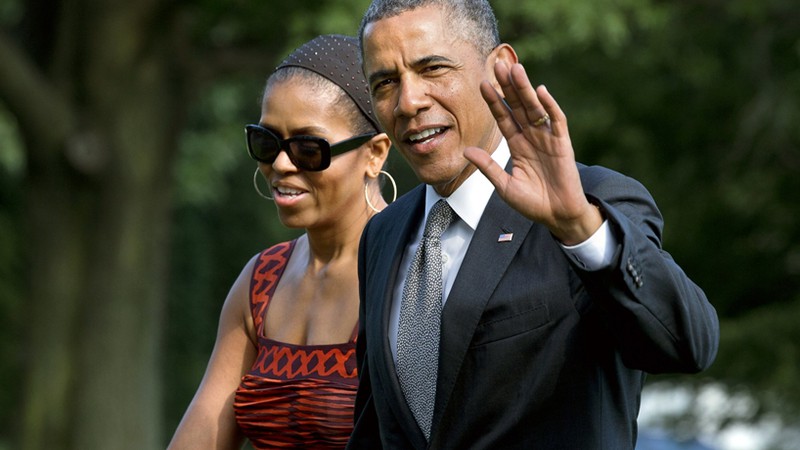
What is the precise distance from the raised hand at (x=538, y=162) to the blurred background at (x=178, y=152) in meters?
9.45

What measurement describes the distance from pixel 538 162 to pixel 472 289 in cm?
34

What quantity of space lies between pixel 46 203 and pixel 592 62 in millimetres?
5280

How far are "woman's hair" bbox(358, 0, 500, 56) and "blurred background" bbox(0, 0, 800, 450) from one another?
8930 mm

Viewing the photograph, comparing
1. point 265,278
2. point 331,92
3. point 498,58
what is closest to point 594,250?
point 498,58

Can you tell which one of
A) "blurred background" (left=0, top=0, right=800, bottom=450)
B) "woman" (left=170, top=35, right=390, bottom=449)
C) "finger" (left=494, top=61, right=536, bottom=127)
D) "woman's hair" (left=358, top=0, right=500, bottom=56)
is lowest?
"blurred background" (left=0, top=0, right=800, bottom=450)

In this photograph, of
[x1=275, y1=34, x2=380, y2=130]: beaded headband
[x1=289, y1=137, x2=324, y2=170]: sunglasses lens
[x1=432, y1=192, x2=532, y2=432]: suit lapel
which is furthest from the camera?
[x1=275, y1=34, x2=380, y2=130]: beaded headband

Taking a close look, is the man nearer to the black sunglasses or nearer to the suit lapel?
the suit lapel

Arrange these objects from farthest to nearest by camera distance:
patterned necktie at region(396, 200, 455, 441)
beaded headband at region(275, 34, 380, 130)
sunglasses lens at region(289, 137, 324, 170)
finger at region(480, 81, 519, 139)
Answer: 1. beaded headband at region(275, 34, 380, 130)
2. sunglasses lens at region(289, 137, 324, 170)
3. patterned necktie at region(396, 200, 455, 441)
4. finger at region(480, 81, 519, 139)

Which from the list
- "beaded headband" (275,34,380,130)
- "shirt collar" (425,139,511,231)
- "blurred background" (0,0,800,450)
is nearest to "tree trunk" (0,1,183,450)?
"blurred background" (0,0,800,450)

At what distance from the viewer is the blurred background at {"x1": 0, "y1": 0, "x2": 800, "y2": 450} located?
13172 millimetres

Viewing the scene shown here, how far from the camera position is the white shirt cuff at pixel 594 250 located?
252 cm

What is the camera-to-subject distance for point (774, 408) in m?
14.4

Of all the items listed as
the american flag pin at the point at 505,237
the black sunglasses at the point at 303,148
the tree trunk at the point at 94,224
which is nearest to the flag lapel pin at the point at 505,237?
the american flag pin at the point at 505,237

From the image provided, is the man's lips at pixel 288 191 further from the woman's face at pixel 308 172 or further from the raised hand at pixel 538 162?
the raised hand at pixel 538 162
